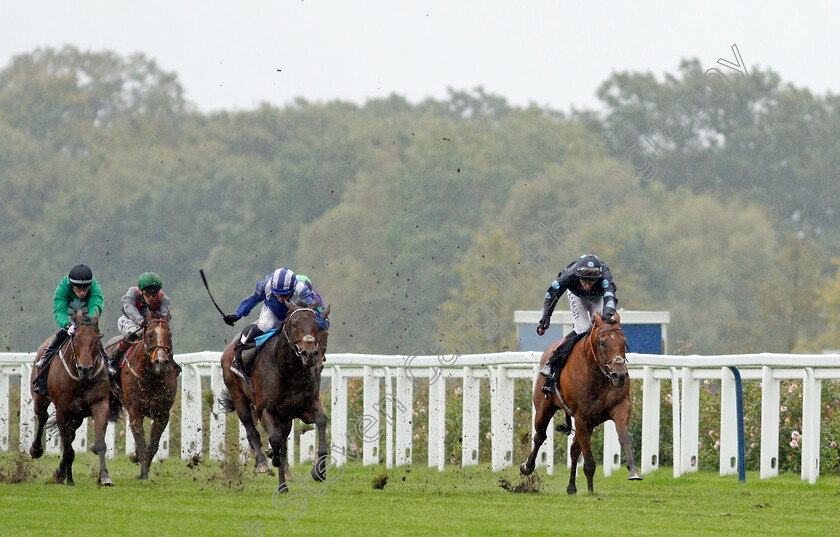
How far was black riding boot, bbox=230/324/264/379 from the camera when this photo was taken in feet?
40.2

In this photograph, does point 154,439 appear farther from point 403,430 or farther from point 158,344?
point 403,430

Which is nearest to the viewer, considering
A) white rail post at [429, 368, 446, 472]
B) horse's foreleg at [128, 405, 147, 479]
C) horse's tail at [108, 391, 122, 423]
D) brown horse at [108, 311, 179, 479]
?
brown horse at [108, 311, 179, 479]

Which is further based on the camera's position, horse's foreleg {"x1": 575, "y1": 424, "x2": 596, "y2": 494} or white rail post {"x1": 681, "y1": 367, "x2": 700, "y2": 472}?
white rail post {"x1": 681, "y1": 367, "x2": 700, "y2": 472}

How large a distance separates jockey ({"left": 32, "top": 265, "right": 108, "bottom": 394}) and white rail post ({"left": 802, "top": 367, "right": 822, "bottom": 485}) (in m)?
5.82

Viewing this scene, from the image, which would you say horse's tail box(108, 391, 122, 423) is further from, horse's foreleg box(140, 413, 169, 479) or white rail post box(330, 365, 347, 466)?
white rail post box(330, 365, 347, 466)

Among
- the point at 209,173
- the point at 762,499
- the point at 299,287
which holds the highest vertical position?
the point at 209,173

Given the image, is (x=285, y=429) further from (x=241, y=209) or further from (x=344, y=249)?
(x=241, y=209)

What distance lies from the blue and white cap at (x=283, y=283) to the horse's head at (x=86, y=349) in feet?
5.11

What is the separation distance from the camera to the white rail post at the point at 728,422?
474 inches

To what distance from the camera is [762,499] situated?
404 inches

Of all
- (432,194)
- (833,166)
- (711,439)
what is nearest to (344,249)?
→ (432,194)

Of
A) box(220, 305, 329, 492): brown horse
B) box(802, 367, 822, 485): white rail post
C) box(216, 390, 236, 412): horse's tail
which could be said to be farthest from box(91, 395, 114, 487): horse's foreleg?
box(802, 367, 822, 485): white rail post

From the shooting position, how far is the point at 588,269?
11.4m

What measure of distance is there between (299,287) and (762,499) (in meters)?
4.00
